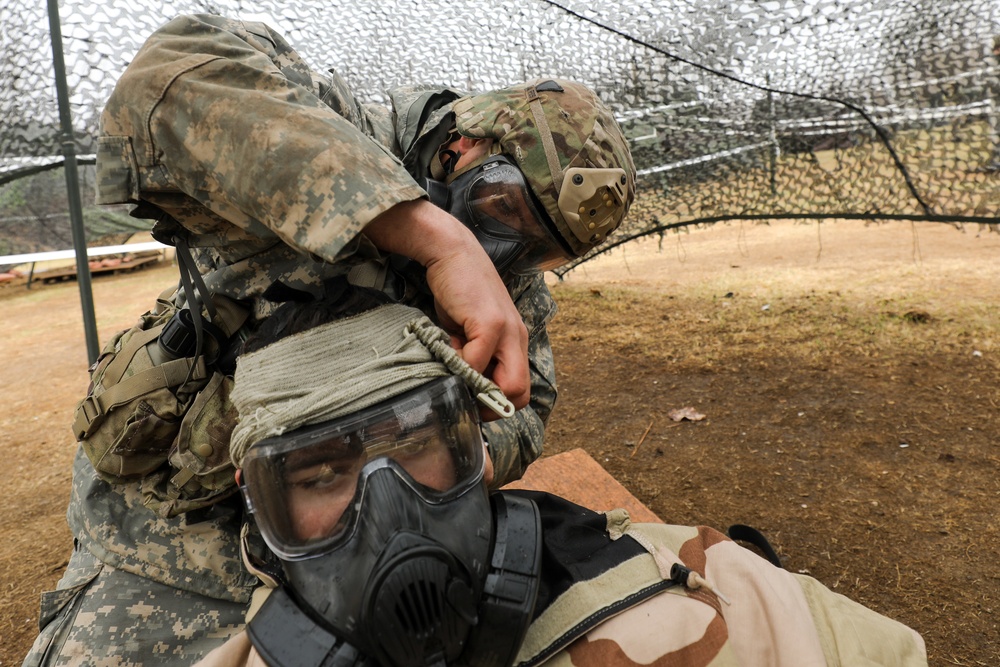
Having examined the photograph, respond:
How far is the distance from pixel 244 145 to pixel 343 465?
62 cm

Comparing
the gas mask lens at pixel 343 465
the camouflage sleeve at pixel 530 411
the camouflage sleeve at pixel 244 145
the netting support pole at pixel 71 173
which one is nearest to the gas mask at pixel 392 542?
the gas mask lens at pixel 343 465

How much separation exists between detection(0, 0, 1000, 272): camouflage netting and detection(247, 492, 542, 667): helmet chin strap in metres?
3.05

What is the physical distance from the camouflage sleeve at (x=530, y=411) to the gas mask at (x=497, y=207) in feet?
→ 1.22

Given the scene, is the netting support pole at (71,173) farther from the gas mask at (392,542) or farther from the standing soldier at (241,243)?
the gas mask at (392,542)

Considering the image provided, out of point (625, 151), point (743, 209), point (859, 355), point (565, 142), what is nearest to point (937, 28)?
point (743, 209)

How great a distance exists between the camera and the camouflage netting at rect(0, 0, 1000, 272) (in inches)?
145

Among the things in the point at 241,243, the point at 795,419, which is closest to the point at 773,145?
the point at 795,419

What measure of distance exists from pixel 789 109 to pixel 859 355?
1734 millimetres

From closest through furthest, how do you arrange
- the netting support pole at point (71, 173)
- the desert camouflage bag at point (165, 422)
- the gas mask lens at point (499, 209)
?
the desert camouflage bag at point (165, 422) → the gas mask lens at point (499, 209) → the netting support pole at point (71, 173)

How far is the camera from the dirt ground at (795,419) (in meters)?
2.76

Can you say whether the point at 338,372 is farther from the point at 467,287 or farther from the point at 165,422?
the point at 165,422

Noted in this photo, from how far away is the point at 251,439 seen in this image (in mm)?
1092

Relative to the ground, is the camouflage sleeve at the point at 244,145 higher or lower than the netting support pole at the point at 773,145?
higher

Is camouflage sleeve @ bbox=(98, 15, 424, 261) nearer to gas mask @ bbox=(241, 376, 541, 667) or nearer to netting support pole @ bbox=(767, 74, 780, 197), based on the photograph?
gas mask @ bbox=(241, 376, 541, 667)
